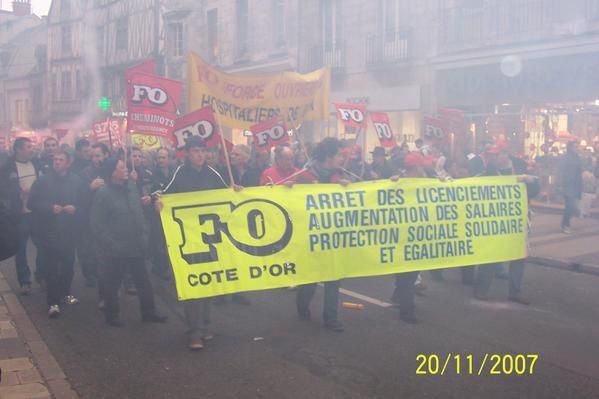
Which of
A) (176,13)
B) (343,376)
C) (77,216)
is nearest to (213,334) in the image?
(343,376)

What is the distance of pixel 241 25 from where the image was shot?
25938mm

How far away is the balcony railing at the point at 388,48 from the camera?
61.9 ft

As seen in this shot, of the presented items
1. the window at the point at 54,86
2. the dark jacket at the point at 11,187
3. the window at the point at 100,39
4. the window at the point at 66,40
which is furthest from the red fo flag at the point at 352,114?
the window at the point at 54,86

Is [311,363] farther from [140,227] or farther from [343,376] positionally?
[140,227]

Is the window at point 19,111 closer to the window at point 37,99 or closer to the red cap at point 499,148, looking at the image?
the window at point 37,99

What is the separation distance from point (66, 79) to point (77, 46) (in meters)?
2.27

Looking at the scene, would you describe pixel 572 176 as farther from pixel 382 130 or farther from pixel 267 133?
pixel 267 133

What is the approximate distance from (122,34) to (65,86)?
866 cm

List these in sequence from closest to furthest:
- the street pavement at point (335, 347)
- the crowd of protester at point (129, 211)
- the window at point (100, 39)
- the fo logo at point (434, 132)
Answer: the street pavement at point (335, 347)
the crowd of protester at point (129, 211)
the fo logo at point (434, 132)
the window at point (100, 39)

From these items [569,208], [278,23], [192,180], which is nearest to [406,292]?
[192,180]

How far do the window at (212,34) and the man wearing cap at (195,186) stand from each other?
73.2 feet

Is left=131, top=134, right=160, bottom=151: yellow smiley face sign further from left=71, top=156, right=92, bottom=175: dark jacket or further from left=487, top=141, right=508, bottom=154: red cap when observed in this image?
left=487, top=141, right=508, bottom=154: red cap

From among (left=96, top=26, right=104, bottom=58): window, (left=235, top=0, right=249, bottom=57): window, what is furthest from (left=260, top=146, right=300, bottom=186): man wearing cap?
(left=96, top=26, right=104, bottom=58): window
